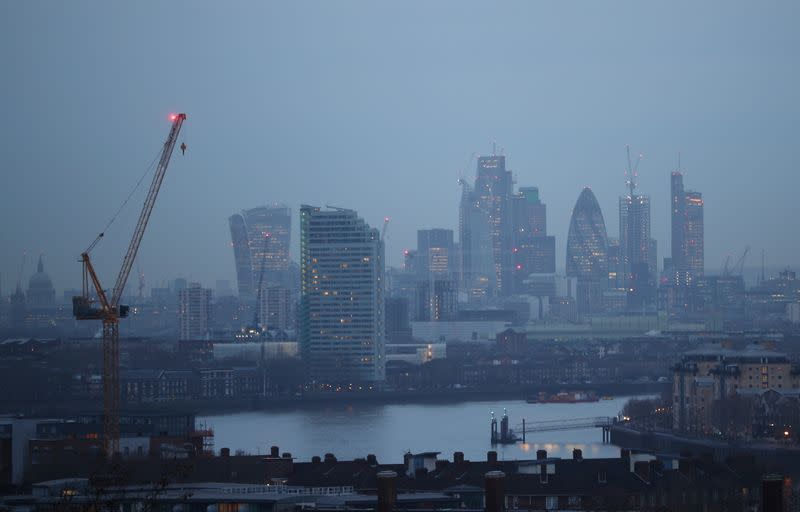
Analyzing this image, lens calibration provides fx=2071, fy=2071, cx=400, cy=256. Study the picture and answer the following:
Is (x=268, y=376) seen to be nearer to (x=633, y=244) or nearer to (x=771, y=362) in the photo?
(x=771, y=362)

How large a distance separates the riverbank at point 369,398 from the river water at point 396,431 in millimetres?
1174

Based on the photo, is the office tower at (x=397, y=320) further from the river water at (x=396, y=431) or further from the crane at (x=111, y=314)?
the crane at (x=111, y=314)

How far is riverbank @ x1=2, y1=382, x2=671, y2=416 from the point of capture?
43.2 m

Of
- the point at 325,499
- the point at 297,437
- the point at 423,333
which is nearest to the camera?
the point at 325,499

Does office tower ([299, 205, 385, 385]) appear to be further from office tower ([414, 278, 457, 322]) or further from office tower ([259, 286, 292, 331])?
office tower ([414, 278, 457, 322])

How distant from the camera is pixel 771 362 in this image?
121 feet

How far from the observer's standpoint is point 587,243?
420 ft

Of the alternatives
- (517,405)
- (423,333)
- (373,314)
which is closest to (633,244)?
(423,333)

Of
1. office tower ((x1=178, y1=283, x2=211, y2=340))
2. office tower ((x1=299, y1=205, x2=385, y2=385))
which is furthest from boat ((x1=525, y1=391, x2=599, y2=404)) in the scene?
office tower ((x1=178, y1=283, x2=211, y2=340))

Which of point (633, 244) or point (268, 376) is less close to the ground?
point (633, 244)

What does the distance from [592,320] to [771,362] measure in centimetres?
6903

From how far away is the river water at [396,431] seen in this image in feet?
89.7

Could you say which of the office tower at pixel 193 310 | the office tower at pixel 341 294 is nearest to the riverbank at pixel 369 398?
the office tower at pixel 341 294

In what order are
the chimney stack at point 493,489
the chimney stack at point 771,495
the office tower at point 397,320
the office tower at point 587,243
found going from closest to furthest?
the chimney stack at point 771,495 < the chimney stack at point 493,489 < the office tower at point 397,320 < the office tower at point 587,243
